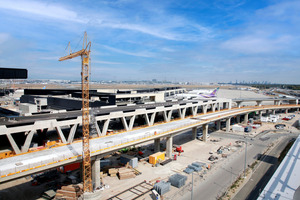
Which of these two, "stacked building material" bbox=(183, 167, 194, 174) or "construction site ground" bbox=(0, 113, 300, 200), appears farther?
"stacked building material" bbox=(183, 167, 194, 174)

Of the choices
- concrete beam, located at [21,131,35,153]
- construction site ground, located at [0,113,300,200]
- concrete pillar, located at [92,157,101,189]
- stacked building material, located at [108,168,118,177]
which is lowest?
construction site ground, located at [0,113,300,200]

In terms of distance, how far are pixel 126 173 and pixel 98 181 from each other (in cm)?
594

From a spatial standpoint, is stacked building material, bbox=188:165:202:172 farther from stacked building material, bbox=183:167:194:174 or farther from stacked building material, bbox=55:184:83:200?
stacked building material, bbox=55:184:83:200

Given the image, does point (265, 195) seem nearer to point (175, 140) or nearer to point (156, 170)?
point (156, 170)

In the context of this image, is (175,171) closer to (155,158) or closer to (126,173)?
(155,158)

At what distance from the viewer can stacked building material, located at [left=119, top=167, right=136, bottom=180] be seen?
35975 mm

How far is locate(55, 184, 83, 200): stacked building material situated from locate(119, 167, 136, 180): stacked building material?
7.59 metres

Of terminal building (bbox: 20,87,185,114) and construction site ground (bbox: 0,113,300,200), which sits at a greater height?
terminal building (bbox: 20,87,185,114)

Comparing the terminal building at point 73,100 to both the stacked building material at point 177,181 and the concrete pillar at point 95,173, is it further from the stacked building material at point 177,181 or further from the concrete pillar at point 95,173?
the stacked building material at point 177,181

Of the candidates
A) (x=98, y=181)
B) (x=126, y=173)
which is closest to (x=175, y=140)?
(x=126, y=173)

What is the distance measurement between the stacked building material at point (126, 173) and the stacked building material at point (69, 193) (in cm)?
759

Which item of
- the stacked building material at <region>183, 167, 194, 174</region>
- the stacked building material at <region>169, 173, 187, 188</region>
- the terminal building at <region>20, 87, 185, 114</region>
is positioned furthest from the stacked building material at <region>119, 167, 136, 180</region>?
the terminal building at <region>20, 87, 185, 114</region>

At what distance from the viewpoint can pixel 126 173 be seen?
120 ft

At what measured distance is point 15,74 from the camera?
203ft
